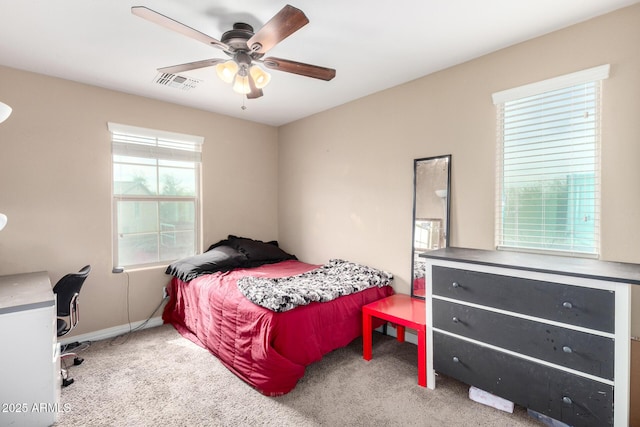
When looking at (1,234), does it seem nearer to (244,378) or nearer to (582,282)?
(244,378)

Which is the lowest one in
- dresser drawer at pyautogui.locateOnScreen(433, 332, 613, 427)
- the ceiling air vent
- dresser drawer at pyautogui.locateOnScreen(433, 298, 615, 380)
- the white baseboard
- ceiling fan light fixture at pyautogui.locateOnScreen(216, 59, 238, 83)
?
the white baseboard

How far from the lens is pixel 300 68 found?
6.51 ft

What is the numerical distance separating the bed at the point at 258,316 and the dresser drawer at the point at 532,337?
2.64 ft

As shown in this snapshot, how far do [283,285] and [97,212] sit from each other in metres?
2.04

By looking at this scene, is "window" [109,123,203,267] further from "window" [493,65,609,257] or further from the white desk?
"window" [493,65,609,257]

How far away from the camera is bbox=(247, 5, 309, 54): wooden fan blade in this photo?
1406 mm

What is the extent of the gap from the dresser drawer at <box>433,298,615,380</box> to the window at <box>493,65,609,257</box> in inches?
26.9

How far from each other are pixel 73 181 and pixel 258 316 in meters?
2.29

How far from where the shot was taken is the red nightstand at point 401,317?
2195 mm

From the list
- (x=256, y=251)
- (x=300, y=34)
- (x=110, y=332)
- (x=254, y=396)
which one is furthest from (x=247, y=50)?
(x=110, y=332)

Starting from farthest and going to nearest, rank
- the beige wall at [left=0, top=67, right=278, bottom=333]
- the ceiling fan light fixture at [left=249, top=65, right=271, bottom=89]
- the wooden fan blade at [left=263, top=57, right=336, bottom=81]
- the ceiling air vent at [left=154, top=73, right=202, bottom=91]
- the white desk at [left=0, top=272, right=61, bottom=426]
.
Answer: the ceiling air vent at [left=154, top=73, right=202, bottom=91], the beige wall at [left=0, top=67, right=278, bottom=333], the ceiling fan light fixture at [left=249, top=65, right=271, bottom=89], the wooden fan blade at [left=263, top=57, right=336, bottom=81], the white desk at [left=0, top=272, right=61, bottom=426]

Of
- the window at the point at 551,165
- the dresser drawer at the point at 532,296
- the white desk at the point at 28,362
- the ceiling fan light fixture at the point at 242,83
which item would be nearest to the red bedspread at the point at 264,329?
the dresser drawer at the point at 532,296

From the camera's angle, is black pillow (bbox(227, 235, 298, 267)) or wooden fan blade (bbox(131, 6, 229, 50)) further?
black pillow (bbox(227, 235, 298, 267))

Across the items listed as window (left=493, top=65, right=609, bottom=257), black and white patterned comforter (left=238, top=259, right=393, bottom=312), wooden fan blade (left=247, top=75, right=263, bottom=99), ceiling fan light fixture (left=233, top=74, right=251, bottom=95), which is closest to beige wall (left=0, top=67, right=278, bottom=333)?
black and white patterned comforter (left=238, top=259, right=393, bottom=312)
